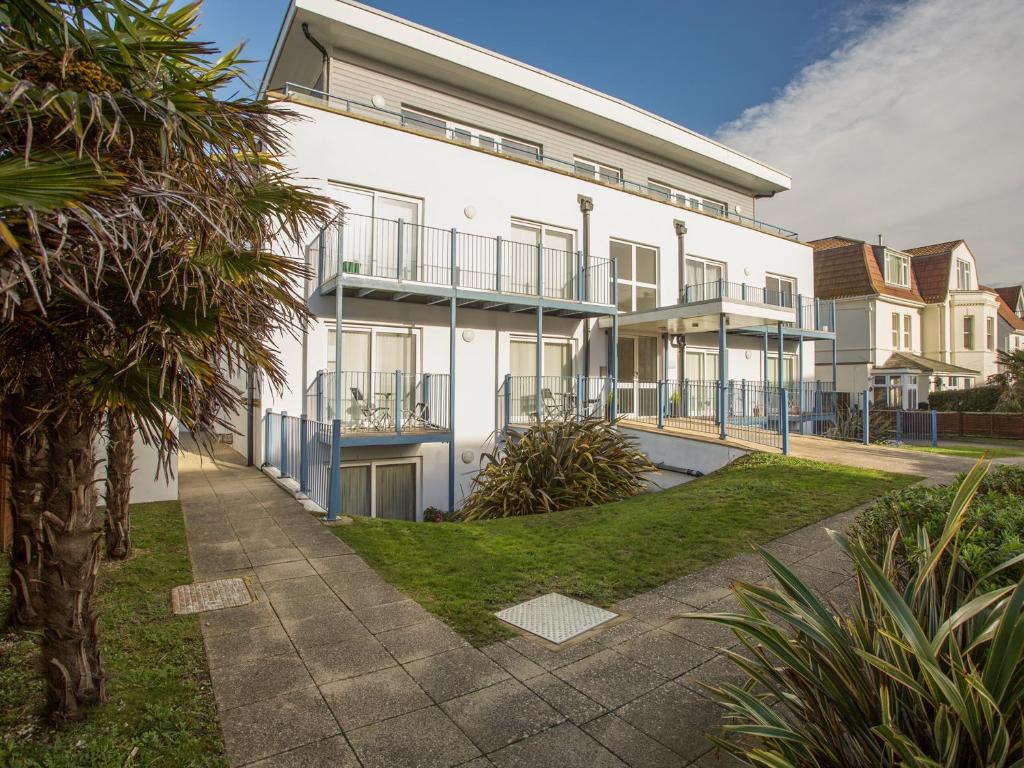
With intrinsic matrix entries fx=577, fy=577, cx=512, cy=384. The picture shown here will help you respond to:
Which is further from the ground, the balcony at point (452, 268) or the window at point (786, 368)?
the balcony at point (452, 268)

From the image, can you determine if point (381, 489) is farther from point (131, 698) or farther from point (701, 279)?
point (701, 279)

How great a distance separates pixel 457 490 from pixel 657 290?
8811mm

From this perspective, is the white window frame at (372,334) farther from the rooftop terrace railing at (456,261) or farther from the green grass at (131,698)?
the green grass at (131,698)

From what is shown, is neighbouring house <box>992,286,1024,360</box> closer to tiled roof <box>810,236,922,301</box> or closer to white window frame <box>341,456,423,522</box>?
tiled roof <box>810,236,922,301</box>

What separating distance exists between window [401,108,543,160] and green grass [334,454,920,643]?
404 inches

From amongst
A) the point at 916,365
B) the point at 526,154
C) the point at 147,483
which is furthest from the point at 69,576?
the point at 916,365

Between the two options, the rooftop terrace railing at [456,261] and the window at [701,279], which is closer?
the rooftop terrace railing at [456,261]

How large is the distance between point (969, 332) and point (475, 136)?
3001cm

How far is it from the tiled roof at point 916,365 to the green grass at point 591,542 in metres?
19.4

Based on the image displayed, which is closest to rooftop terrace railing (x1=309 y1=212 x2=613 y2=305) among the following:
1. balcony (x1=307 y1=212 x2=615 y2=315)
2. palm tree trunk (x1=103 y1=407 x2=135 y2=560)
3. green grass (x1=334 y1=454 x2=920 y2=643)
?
balcony (x1=307 y1=212 x2=615 y2=315)

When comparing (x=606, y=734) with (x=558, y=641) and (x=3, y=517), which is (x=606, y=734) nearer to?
(x=558, y=641)

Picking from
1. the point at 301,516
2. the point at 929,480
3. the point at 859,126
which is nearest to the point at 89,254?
the point at 301,516

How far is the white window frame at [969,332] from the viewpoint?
30234mm

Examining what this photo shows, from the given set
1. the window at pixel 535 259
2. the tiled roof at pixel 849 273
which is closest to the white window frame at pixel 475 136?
the window at pixel 535 259
